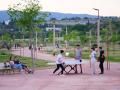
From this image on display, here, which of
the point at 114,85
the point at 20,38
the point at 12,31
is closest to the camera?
the point at 114,85

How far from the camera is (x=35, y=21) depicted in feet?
104

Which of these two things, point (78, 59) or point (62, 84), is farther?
point (78, 59)

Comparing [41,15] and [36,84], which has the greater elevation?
[41,15]

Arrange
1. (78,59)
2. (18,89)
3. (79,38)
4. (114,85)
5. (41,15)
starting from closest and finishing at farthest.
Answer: (18,89) < (114,85) < (78,59) < (41,15) < (79,38)

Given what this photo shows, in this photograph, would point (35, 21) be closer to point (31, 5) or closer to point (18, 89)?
point (31, 5)

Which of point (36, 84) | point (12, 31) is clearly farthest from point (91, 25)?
point (36, 84)

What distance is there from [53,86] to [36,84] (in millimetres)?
1196

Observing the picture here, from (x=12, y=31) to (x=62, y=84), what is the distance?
4845 inches

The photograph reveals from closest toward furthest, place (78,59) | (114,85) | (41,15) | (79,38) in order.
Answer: (114,85) < (78,59) < (41,15) < (79,38)

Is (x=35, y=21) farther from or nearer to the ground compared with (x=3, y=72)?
farther from the ground

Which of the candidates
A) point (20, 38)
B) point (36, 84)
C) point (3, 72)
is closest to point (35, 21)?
point (3, 72)

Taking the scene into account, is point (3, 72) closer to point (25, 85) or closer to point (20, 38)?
point (25, 85)

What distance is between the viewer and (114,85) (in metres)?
21.7

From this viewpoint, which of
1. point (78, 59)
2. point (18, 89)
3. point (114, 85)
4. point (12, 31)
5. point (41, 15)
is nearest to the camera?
point (18, 89)
